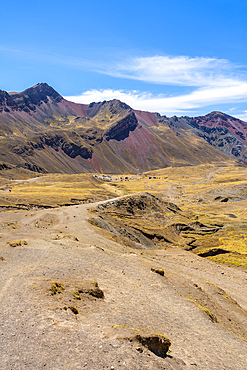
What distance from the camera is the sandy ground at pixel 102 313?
11.2 m

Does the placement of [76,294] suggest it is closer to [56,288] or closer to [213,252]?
[56,288]

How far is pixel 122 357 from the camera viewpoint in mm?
11031

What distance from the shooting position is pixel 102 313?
16.1 meters

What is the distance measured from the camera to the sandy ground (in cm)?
1118

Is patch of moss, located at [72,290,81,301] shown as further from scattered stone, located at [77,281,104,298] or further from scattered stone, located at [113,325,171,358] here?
scattered stone, located at [113,325,171,358]

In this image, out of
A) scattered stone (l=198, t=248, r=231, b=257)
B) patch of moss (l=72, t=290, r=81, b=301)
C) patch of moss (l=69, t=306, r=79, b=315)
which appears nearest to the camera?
patch of moss (l=69, t=306, r=79, b=315)

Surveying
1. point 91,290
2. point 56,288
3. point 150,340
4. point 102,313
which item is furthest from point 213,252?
point 150,340

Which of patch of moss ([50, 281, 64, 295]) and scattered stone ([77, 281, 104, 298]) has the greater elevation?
patch of moss ([50, 281, 64, 295])

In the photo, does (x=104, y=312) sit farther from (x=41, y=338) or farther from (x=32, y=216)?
(x=32, y=216)

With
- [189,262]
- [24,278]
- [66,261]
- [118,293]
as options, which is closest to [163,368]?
[118,293]

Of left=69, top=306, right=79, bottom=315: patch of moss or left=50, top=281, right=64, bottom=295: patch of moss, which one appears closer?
left=69, top=306, right=79, bottom=315: patch of moss

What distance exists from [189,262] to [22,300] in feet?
105

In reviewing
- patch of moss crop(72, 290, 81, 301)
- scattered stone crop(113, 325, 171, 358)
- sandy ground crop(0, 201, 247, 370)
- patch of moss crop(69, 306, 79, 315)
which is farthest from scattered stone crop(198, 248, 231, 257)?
patch of moss crop(69, 306, 79, 315)

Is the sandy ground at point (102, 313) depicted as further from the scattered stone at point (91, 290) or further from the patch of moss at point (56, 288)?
the scattered stone at point (91, 290)
